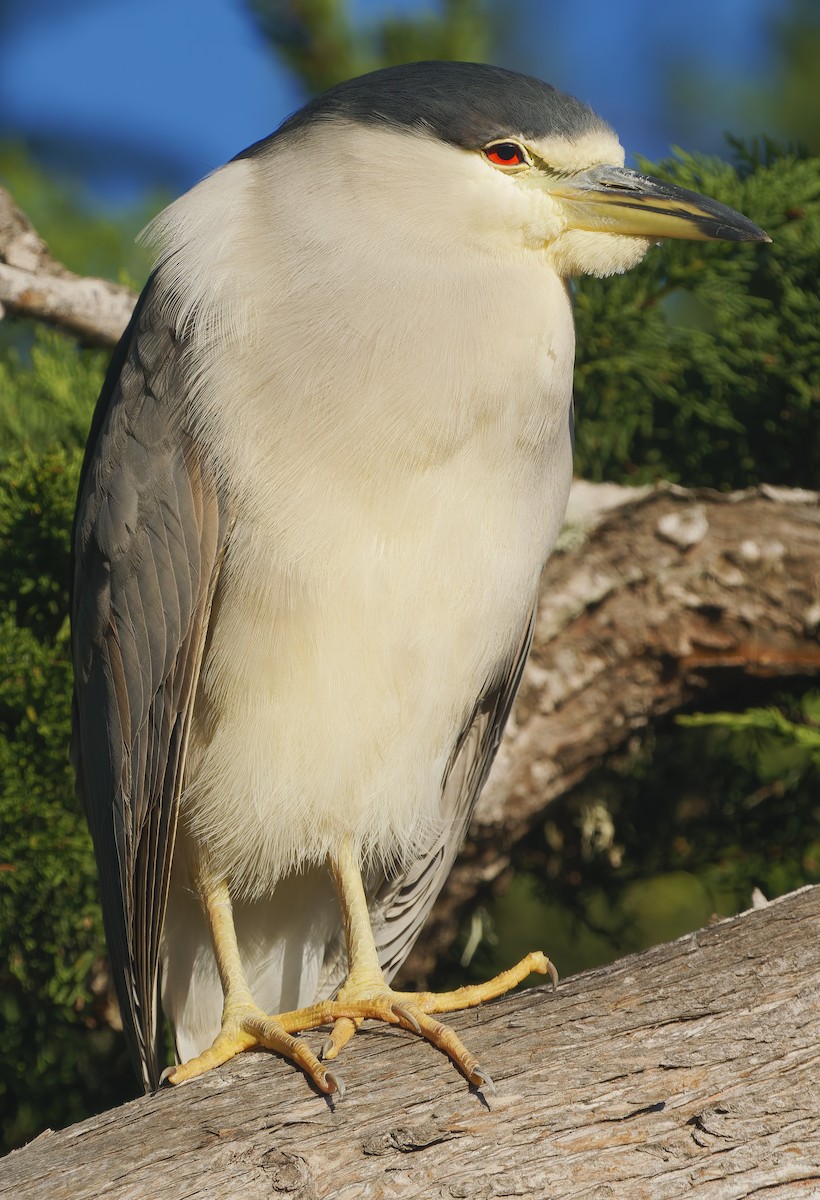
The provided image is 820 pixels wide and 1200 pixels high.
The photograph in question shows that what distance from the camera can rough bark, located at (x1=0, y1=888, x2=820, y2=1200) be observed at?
155 cm

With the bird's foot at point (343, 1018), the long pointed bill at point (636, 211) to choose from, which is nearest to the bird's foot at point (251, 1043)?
the bird's foot at point (343, 1018)

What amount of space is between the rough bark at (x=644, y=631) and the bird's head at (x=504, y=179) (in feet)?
3.31

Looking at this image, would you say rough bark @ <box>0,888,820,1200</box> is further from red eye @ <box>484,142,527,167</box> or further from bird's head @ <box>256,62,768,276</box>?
red eye @ <box>484,142,527,167</box>

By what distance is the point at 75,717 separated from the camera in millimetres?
2482

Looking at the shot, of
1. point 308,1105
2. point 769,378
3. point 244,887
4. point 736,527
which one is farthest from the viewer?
point 769,378

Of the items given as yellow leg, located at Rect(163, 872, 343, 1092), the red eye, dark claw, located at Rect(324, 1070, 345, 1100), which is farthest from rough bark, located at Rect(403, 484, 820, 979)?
dark claw, located at Rect(324, 1070, 345, 1100)

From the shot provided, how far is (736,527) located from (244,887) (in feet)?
5.05

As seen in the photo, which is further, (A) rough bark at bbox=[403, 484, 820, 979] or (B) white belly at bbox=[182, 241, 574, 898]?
(A) rough bark at bbox=[403, 484, 820, 979]

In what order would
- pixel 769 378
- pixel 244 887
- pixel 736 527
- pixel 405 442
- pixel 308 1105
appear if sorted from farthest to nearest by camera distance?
pixel 769 378 < pixel 736 527 < pixel 244 887 < pixel 405 442 < pixel 308 1105

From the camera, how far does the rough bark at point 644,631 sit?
116 inches

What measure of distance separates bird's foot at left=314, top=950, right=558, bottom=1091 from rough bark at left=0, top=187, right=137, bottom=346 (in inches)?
68.5

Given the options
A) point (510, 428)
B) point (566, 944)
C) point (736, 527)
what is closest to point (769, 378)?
point (736, 527)

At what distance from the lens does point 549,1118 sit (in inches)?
63.4

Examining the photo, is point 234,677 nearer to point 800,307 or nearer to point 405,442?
point 405,442
